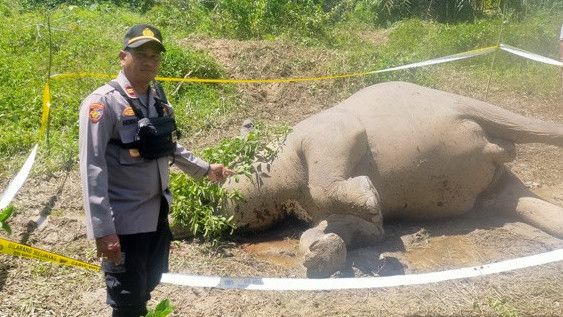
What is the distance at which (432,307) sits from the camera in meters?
3.54

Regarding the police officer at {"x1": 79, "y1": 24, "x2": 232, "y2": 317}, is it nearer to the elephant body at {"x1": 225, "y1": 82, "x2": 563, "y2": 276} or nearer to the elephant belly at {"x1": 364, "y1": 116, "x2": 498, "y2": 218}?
the elephant body at {"x1": 225, "y1": 82, "x2": 563, "y2": 276}

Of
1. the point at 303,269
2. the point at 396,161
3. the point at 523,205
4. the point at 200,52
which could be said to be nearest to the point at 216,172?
the point at 303,269

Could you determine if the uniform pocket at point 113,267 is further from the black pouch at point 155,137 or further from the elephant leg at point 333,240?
the elephant leg at point 333,240

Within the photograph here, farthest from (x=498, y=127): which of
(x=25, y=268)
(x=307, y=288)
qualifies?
(x=25, y=268)

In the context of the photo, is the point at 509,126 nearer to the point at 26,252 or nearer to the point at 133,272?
the point at 133,272

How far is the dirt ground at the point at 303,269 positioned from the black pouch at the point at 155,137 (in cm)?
126

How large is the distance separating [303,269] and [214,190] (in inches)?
→ 35.6

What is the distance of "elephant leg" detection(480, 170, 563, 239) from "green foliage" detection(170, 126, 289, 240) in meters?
1.78

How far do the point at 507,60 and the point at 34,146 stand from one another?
6183 mm

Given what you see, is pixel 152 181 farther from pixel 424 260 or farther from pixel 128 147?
pixel 424 260

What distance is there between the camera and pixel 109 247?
256cm

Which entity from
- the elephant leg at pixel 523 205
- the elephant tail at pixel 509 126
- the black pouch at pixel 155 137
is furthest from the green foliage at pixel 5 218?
the elephant leg at pixel 523 205

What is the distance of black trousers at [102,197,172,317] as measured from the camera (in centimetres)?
277

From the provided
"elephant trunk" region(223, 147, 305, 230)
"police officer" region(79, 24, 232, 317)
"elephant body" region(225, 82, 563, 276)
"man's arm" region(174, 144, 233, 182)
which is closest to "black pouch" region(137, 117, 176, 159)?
"police officer" region(79, 24, 232, 317)
